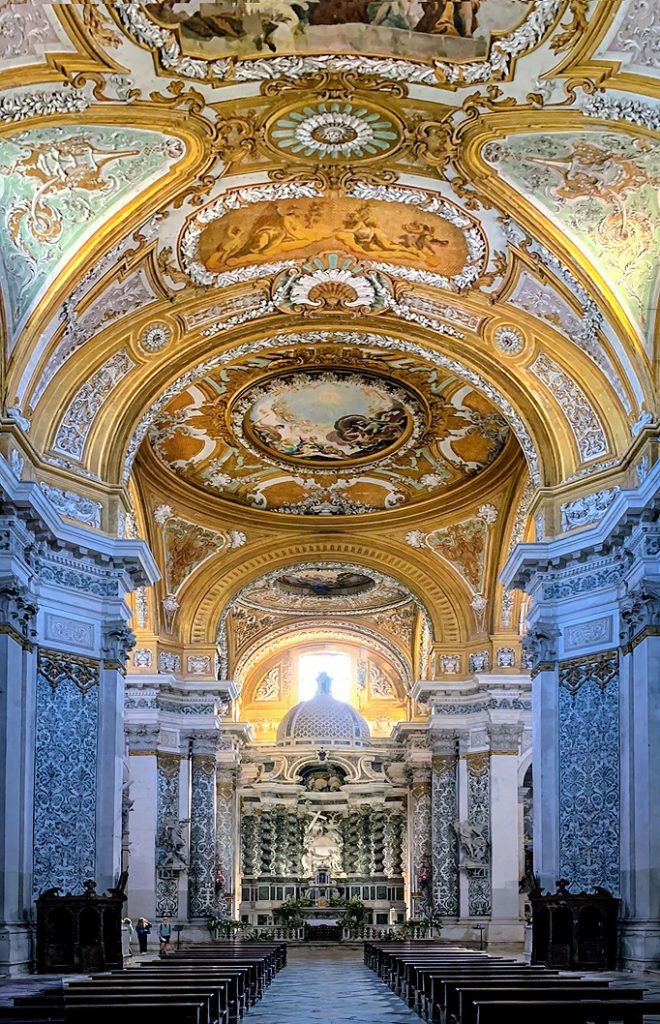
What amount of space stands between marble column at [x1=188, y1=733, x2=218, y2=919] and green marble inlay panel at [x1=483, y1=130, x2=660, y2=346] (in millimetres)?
16428

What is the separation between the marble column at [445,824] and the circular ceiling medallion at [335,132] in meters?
17.0

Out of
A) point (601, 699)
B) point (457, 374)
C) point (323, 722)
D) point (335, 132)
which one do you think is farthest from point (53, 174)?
point (323, 722)

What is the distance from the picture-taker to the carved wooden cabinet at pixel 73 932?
56.9ft

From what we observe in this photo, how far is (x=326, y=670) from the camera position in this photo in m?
47.4

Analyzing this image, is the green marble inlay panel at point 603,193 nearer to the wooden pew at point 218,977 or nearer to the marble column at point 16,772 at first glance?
the marble column at point 16,772

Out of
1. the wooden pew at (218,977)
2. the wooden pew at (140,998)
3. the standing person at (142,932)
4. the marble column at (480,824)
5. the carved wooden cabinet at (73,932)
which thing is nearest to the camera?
the wooden pew at (140,998)

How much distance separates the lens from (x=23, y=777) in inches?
704

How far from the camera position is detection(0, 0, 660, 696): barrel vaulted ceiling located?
48.2 feet

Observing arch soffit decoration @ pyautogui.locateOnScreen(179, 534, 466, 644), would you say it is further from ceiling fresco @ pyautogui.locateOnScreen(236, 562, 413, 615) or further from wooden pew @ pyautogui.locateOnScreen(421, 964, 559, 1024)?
wooden pew @ pyautogui.locateOnScreen(421, 964, 559, 1024)

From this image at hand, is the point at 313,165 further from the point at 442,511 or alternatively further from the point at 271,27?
the point at 442,511

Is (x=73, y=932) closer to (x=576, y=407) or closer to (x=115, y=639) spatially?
(x=115, y=639)

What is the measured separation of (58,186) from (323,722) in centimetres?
2996

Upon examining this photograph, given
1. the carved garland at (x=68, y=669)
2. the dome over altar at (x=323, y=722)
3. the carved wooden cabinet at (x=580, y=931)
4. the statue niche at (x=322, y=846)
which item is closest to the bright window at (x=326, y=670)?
the dome over altar at (x=323, y=722)

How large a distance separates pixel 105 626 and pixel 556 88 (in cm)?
972
